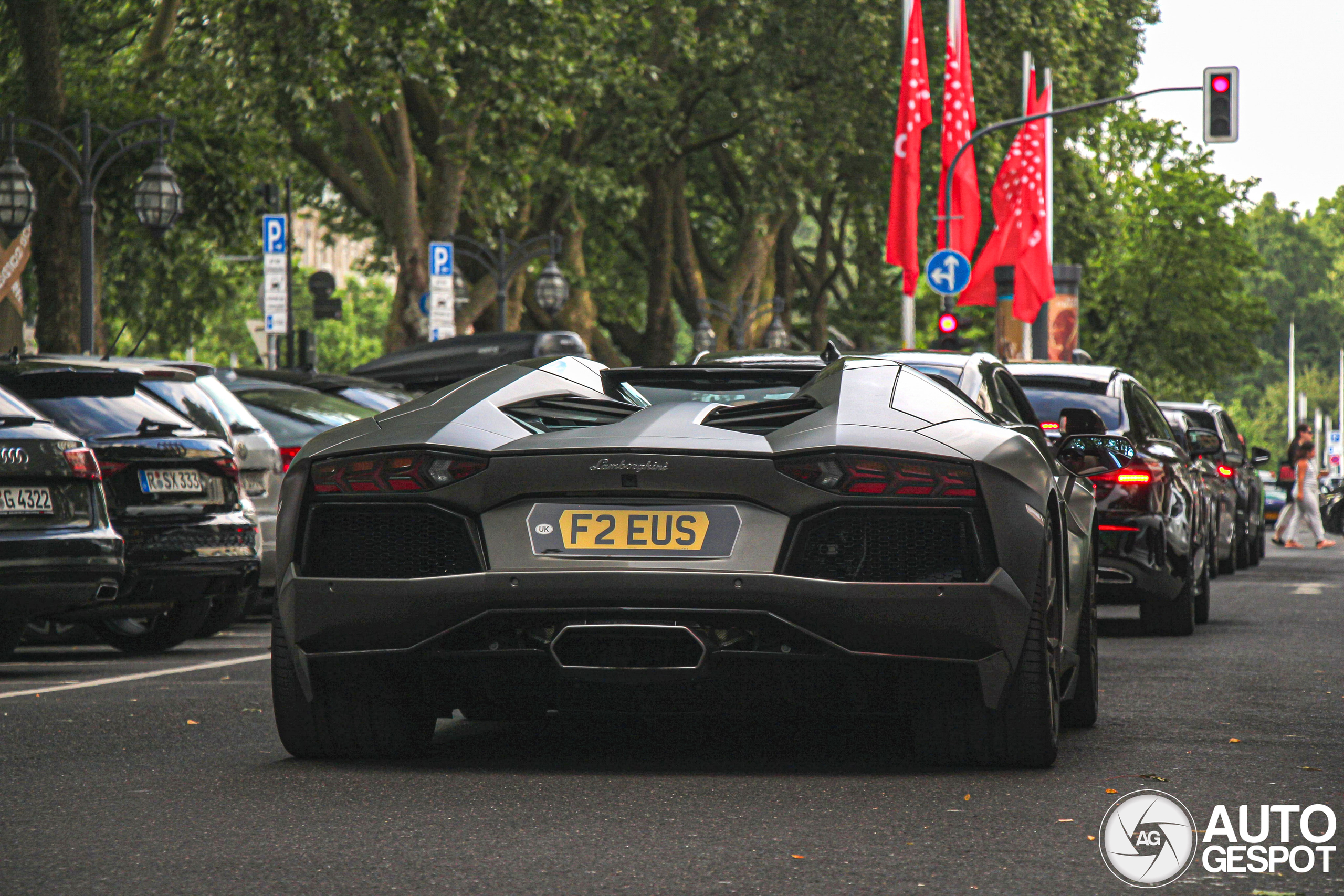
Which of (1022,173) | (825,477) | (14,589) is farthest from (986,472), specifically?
(1022,173)

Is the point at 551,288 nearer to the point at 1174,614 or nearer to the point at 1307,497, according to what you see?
the point at 1307,497

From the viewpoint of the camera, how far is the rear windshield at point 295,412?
1439 cm

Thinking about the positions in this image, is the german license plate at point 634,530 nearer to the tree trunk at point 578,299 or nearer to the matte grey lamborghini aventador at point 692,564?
the matte grey lamborghini aventador at point 692,564

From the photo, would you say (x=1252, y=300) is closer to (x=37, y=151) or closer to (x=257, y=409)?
(x=37, y=151)

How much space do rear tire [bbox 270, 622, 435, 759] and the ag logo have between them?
2.11 metres

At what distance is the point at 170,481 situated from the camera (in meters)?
11.0

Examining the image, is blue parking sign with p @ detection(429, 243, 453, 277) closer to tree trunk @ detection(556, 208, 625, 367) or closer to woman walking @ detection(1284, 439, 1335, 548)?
tree trunk @ detection(556, 208, 625, 367)

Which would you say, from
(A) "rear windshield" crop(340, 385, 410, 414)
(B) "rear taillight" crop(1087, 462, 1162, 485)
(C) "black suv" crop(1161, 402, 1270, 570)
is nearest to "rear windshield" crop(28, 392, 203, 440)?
(A) "rear windshield" crop(340, 385, 410, 414)

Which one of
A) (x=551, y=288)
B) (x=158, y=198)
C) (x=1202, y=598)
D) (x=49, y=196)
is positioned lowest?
(x=1202, y=598)

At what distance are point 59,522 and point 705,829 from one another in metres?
5.32

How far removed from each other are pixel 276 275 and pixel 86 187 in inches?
310

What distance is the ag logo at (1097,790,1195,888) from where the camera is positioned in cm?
474

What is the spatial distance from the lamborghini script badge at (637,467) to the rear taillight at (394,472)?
1.17 ft

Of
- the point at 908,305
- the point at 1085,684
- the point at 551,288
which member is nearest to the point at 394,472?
the point at 1085,684
